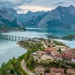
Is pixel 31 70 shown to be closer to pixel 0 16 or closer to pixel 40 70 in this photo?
pixel 40 70

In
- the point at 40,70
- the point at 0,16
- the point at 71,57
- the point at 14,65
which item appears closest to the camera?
the point at 40,70

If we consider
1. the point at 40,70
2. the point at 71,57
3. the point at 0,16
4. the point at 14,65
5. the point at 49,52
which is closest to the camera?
the point at 40,70

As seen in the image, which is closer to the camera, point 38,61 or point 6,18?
point 38,61

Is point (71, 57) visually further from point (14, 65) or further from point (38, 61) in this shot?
point (14, 65)

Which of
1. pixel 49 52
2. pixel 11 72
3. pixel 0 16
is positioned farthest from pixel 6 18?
pixel 11 72

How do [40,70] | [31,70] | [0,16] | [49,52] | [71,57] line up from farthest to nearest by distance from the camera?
[0,16] → [49,52] → [71,57] → [31,70] → [40,70]

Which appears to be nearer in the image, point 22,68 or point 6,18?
point 22,68

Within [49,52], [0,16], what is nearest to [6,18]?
[0,16]

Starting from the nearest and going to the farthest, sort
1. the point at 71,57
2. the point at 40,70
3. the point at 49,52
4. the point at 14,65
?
the point at 40,70, the point at 14,65, the point at 71,57, the point at 49,52
